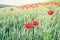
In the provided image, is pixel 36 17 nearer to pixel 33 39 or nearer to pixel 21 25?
pixel 21 25

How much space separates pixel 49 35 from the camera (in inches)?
214

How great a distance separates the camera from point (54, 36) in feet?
17.9

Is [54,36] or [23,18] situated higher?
[23,18]

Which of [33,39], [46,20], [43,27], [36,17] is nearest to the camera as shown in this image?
[33,39]

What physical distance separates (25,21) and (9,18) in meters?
0.43

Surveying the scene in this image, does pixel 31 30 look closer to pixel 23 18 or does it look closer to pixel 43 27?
pixel 43 27

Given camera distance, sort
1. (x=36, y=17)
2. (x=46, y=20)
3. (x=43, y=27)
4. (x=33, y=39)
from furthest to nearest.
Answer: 1. (x=36, y=17)
2. (x=46, y=20)
3. (x=43, y=27)
4. (x=33, y=39)

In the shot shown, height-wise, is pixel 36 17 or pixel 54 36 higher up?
pixel 36 17

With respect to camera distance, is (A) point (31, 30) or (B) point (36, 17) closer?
(A) point (31, 30)

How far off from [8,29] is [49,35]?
93 centimetres

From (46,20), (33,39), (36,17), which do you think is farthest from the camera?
(36,17)

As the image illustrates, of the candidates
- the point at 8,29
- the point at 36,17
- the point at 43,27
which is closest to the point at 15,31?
the point at 8,29

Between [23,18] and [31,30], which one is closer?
[31,30]

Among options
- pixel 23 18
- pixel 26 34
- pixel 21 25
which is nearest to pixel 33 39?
pixel 26 34
